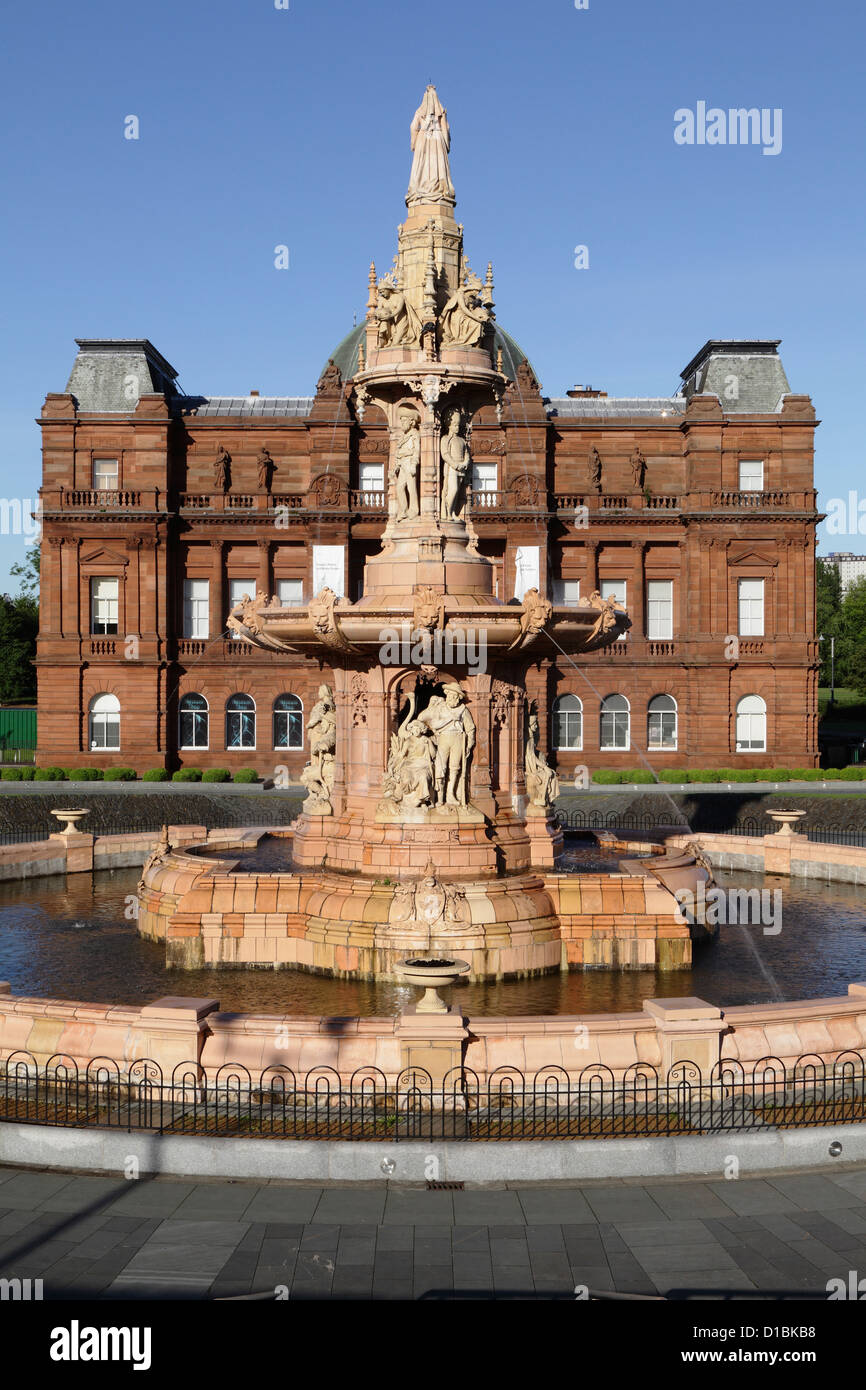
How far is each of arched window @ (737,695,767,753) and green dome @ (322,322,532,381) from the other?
61.6 ft

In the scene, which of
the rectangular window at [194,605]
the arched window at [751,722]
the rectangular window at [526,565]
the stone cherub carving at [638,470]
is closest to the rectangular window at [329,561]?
the rectangular window at [194,605]

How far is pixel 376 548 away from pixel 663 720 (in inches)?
599

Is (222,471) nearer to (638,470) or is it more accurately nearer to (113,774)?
(113,774)

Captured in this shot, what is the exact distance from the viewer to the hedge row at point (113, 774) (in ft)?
174

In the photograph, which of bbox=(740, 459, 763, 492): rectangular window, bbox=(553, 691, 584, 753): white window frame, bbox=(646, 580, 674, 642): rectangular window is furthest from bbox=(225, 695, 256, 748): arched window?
bbox=(740, 459, 763, 492): rectangular window

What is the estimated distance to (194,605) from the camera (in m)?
61.1

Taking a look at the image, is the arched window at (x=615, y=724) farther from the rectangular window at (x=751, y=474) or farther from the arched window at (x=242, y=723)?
the arched window at (x=242, y=723)

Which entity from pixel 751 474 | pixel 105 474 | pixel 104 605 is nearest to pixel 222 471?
pixel 105 474

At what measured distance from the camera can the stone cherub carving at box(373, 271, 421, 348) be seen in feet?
71.2

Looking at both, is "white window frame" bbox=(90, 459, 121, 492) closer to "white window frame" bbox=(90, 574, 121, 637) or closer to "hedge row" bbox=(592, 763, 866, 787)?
"white window frame" bbox=(90, 574, 121, 637)

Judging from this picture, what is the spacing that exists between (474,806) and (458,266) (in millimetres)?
9070

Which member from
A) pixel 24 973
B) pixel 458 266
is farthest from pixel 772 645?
pixel 24 973
